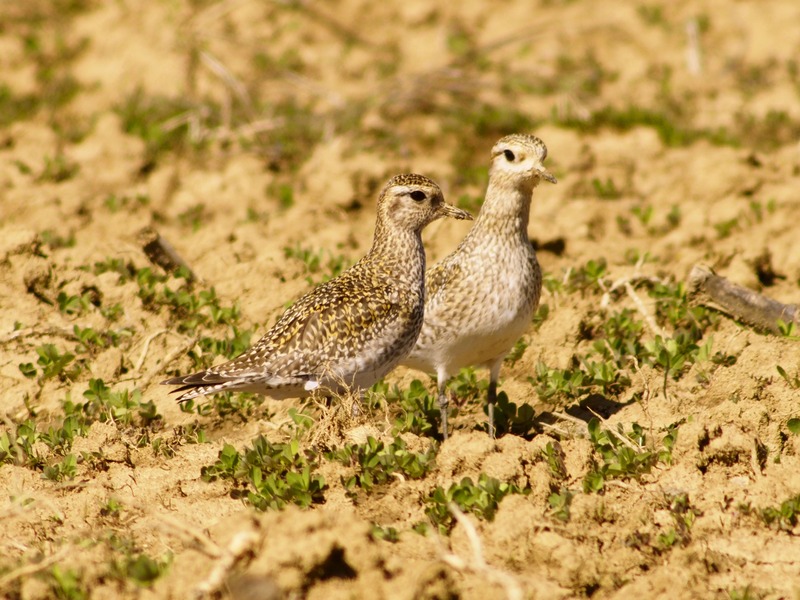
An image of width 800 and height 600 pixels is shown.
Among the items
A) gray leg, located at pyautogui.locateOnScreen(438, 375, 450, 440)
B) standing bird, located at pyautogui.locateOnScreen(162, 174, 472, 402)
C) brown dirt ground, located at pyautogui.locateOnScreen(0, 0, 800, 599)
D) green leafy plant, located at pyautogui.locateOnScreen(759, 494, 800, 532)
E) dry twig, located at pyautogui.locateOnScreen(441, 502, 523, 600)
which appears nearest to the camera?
dry twig, located at pyautogui.locateOnScreen(441, 502, 523, 600)

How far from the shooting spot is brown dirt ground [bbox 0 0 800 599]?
546 cm

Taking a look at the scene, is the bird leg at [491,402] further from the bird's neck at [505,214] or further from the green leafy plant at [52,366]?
the green leafy plant at [52,366]

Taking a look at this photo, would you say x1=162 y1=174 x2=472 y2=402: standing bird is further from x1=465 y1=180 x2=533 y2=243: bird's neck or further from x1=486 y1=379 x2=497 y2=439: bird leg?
x1=486 y1=379 x2=497 y2=439: bird leg

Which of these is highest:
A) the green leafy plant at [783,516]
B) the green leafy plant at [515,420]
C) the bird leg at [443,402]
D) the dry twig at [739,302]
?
the dry twig at [739,302]

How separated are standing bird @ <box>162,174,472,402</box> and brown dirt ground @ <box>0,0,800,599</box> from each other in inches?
16.4

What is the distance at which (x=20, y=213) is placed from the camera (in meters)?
10.3

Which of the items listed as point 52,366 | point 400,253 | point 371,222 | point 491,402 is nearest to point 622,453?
point 491,402

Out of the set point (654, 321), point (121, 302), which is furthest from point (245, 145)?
point (654, 321)

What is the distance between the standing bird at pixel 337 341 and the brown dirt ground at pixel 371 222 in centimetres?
42

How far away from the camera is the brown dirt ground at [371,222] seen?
5.46m

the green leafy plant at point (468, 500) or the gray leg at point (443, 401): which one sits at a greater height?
the gray leg at point (443, 401)

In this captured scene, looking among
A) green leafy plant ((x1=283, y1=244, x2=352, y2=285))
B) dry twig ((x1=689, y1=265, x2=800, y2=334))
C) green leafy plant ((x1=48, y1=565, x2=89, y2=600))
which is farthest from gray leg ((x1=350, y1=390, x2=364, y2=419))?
dry twig ((x1=689, y1=265, x2=800, y2=334))

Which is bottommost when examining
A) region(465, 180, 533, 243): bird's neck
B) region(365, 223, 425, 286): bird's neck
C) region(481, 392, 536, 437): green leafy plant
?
region(481, 392, 536, 437): green leafy plant

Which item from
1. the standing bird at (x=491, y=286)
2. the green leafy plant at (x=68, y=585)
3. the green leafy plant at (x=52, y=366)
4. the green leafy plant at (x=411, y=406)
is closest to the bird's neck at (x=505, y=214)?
the standing bird at (x=491, y=286)
